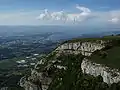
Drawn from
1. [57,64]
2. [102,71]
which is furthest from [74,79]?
[57,64]

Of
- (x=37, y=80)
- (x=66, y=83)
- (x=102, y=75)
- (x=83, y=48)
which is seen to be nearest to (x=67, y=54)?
(x=83, y=48)

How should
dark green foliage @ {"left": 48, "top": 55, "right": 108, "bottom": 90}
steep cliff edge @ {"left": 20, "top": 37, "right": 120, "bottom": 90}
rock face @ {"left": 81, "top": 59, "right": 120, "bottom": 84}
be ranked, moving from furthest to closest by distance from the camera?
1. steep cliff edge @ {"left": 20, "top": 37, "right": 120, "bottom": 90}
2. dark green foliage @ {"left": 48, "top": 55, "right": 108, "bottom": 90}
3. rock face @ {"left": 81, "top": 59, "right": 120, "bottom": 84}

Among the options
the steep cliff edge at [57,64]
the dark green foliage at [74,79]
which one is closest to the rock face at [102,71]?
the dark green foliage at [74,79]

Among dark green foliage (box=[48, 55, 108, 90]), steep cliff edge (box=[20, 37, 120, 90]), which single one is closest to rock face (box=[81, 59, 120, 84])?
dark green foliage (box=[48, 55, 108, 90])

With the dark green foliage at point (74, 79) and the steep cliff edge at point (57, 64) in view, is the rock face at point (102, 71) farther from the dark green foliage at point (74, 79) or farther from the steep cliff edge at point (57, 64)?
the steep cliff edge at point (57, 64)

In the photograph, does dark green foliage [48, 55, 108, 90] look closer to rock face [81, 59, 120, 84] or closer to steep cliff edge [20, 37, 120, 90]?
rock face [81, 59, 120, 84]

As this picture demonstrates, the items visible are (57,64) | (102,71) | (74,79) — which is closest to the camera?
(102,71)

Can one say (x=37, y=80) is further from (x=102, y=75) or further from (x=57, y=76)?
(x=102, y=75)

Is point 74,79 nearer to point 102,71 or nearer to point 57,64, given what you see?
point 102,71

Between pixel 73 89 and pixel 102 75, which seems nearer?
pixel 102 75
